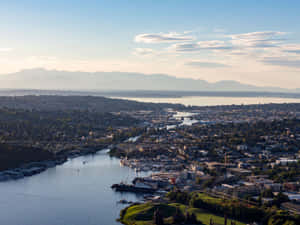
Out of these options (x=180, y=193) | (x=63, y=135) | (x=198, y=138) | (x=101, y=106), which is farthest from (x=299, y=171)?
(x=101, y=106)

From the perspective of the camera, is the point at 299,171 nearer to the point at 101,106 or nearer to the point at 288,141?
the point at 288,141

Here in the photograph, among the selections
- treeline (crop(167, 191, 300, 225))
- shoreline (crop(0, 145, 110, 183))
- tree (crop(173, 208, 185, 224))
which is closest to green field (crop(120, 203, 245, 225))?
tree (crop(173, 208, 185, 224))

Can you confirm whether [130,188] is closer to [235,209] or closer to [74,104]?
[235,209]

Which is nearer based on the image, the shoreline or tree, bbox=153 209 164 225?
Answer: tree, bbox=153 209 164 225

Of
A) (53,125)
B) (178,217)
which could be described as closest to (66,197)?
(178,217)

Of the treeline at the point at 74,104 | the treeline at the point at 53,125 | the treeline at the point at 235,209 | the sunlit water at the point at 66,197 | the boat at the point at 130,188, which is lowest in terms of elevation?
the sunlit water at the point at 66,197

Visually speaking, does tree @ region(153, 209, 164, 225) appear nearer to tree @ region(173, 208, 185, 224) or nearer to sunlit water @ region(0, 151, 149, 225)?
tree @ region(173, 208, 185, 224)

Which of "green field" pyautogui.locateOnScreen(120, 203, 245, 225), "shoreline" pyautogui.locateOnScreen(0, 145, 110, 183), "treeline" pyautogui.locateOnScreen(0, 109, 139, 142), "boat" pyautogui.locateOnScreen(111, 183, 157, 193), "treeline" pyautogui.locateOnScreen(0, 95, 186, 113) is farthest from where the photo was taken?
"treeline" pyautogui.locateOnScreen(0, 95, 186, 113)

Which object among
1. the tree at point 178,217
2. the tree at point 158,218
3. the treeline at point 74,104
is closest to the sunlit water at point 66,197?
the tree at point 158,218

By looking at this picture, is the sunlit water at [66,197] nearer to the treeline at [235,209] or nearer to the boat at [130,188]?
the boat at [130,188]
